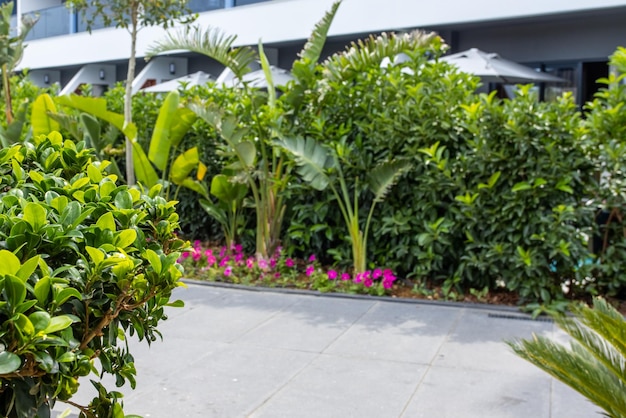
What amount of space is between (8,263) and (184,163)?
24.4ft

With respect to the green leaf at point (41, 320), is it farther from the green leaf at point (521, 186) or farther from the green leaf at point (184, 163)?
the green leaf at point (184, 163)

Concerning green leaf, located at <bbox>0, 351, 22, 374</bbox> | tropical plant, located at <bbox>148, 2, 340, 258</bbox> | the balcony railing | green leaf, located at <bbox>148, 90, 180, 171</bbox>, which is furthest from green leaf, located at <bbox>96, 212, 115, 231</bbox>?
the balcony railing

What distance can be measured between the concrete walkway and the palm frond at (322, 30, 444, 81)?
2.82m

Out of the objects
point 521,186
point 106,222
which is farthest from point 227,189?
point 106,222

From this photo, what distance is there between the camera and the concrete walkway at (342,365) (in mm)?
4785

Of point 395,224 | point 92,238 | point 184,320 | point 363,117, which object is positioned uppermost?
point 363,117

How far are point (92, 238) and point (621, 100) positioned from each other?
241 inches

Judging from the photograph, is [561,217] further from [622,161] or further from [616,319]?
[616,319]

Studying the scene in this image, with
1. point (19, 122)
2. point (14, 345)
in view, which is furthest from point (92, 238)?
point (19, 122)

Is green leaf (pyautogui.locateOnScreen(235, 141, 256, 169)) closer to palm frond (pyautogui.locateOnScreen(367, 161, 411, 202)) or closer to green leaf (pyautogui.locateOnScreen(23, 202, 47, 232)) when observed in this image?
palm frond (pyautogui.locateOnScreen(367, 161, 411, 202))

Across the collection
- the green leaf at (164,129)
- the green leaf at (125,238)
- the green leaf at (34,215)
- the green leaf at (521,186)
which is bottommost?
the green leaf at (521,186)

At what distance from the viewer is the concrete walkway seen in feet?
15.7

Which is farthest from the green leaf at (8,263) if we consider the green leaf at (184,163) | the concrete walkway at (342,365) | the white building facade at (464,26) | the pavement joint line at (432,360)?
the white building facade at (464,26)

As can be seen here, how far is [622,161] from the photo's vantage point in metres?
6.95
